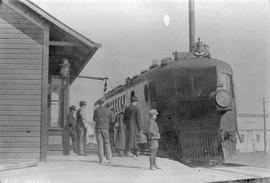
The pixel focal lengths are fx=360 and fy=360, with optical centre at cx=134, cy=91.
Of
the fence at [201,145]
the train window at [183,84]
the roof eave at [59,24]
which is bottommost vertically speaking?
the fence at [201,145]

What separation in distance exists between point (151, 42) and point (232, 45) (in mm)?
2434

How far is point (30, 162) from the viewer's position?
253 inches

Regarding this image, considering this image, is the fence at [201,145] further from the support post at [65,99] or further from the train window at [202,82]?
the support post at [65,99]

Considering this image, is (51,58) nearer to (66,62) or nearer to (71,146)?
(66,62)

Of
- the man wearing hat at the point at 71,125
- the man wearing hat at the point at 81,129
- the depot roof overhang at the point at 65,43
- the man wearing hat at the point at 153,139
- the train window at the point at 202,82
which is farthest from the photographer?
the train window at the point at 202,82

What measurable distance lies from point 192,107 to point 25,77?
4.23m

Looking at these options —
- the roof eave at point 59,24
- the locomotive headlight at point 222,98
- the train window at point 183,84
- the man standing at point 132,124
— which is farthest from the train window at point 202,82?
the roof eave at point 59,24

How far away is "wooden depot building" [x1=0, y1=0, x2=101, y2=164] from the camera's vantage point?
22.8ft

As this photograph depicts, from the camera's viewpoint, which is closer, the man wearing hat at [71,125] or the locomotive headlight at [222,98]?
the man wearing hat at [71,125]

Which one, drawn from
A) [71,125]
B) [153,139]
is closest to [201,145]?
[153,139]

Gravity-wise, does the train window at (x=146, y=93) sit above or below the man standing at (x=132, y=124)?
above

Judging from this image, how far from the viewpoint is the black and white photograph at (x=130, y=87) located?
6.68 metres

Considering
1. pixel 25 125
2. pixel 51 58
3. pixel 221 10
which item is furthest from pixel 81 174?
pixel 221 10

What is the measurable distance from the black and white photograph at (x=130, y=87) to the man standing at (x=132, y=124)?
0.02 meters
